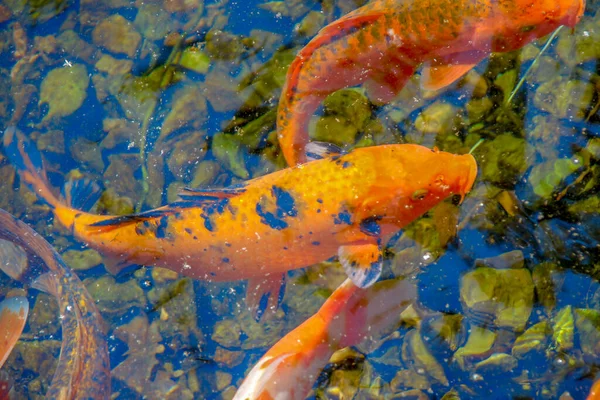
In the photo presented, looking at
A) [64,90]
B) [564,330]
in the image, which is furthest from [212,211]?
[64,90]

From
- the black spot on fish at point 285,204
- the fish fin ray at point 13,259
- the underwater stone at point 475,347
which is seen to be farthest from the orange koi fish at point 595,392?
the fish fin ray at point 13,259

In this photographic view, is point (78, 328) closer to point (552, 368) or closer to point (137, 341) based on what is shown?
point (137, 341)

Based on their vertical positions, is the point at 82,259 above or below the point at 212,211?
below

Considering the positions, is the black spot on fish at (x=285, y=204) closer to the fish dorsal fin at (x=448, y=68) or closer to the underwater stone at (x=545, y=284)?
the fish dorsal fin at (x=448, y=68)

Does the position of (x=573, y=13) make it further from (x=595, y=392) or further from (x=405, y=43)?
(x=595, y=392)

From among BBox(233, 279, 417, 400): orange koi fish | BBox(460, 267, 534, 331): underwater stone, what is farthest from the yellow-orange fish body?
BBox(460, 267, 534, 331): underwater stone

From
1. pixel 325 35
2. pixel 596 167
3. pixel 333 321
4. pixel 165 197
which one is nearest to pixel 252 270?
pixel 333 321

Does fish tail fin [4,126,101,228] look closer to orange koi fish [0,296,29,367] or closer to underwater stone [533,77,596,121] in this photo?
orange koi fish [0,296,29,367]
